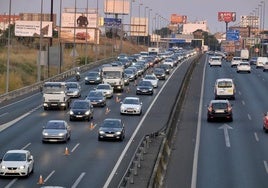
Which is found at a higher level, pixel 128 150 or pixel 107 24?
Answer: pixel 107 24

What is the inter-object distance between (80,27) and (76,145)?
97318 millimetres

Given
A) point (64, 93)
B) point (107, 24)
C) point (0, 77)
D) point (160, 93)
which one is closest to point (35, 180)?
point (64, 93)

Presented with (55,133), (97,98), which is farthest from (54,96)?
(55,133)

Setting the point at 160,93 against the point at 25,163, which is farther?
the point at 160,93

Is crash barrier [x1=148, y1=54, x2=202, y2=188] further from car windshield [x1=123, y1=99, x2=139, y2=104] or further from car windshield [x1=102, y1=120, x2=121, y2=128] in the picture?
car windshield [x1=123, y1=99, x2=139, y2=104]

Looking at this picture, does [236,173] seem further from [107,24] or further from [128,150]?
[107,24]

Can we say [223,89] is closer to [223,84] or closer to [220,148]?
[223,84]

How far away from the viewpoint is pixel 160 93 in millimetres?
70688

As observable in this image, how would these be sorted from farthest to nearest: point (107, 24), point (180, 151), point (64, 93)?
point (107, 24) → point (64, 93) → point (180, 151)

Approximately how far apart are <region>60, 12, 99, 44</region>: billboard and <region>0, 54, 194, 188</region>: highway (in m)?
71.7

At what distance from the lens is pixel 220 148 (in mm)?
39750

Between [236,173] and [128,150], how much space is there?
7976mm

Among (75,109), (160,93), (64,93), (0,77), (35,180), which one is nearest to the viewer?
(35,180)

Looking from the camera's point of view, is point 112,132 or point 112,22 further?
point 112,22
